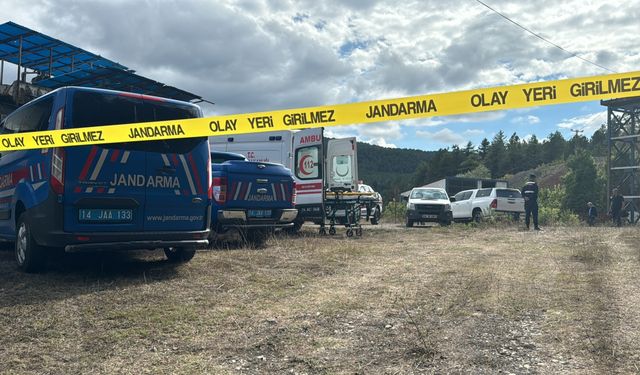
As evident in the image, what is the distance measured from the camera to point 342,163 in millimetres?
14906

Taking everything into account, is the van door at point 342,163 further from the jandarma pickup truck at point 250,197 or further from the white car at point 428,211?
the jandarma pickup truck at point 250,197

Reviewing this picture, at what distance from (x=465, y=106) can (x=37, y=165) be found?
4.84 m

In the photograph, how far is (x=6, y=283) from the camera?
5348mm

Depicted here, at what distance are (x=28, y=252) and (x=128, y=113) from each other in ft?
6.56

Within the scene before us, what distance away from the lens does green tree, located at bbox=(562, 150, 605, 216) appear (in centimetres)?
4806

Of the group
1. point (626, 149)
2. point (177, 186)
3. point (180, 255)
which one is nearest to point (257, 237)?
point (180, 255)

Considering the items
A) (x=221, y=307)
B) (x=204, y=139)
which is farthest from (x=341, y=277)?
(x=204, y=139)

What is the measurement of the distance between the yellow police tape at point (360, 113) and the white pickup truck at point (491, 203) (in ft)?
50.5

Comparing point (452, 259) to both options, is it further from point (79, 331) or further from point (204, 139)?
point (79, 331)

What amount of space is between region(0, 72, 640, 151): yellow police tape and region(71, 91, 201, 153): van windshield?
0.11m

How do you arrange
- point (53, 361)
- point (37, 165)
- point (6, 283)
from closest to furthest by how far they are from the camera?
point (53, 361) → point (6, 283) → point (37, 165)

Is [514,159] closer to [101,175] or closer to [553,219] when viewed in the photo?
[553,219]

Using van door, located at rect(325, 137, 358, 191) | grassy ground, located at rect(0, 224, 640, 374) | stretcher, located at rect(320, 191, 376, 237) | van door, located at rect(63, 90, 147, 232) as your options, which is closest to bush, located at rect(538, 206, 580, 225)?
van door, located at rect(325, 137, 358, 191)

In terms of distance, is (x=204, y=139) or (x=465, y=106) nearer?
(x=465, y=106)
